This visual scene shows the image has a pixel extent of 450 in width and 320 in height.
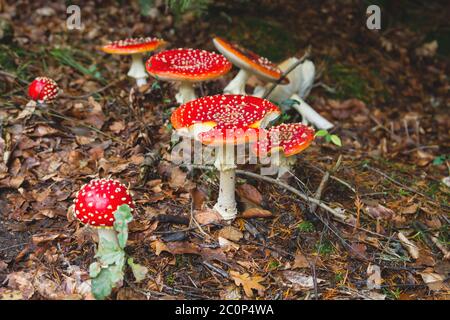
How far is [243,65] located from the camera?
189 inches

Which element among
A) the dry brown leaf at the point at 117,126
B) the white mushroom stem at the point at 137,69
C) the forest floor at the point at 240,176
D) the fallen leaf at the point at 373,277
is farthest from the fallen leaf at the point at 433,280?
the white mushroom stem at the point at 137,69

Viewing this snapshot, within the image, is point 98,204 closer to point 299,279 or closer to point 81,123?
point 299,279

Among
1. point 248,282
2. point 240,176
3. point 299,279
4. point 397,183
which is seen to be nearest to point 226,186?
point 240,176

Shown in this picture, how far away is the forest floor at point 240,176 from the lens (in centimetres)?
354

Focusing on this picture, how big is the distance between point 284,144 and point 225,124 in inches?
28.1

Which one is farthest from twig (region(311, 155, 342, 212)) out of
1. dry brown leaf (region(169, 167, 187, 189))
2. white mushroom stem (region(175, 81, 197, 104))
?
white mushroom stem (region(175, 81, 197, 104))

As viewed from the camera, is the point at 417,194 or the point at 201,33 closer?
the point at 417,194

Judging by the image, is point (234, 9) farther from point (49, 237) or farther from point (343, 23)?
point (49, 237)

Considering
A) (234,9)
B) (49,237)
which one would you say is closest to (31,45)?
(234,9)

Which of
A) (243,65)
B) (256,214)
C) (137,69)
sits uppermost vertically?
(243,65)

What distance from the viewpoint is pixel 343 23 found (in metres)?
7.36

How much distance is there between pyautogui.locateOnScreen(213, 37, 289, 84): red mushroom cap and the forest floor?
1.69ft

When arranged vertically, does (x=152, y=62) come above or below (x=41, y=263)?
above
